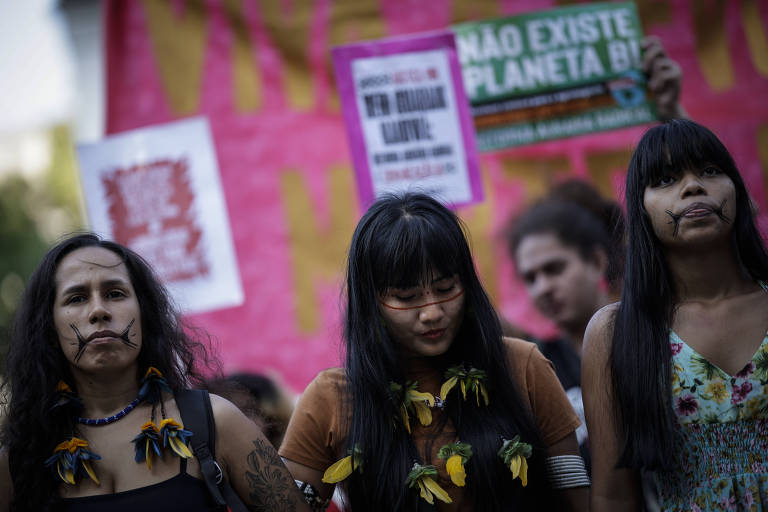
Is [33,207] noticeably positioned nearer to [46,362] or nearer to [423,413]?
[46,362]

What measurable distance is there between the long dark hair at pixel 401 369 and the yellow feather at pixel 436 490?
0.06 meters

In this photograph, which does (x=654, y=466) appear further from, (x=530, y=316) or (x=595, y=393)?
(x=530, y=316)

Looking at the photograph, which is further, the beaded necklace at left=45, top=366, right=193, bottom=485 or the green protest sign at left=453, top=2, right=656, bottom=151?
the green protest sign at left=453, top=2, right=656, bottom=151

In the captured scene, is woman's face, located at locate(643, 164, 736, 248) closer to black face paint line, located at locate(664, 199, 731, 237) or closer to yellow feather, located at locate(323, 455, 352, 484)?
black face paint line, located at locate(664, 199, 731, 237)

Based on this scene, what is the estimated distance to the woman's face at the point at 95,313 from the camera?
221 centimetres

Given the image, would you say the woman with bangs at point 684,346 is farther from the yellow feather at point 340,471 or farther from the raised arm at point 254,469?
the raised arm at point 254,469

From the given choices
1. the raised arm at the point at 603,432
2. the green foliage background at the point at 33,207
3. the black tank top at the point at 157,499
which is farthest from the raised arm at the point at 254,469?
the green foliage background at the point at 33,207

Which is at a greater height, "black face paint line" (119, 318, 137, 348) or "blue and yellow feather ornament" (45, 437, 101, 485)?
"black face paint line" (119, 318, 137, 348)

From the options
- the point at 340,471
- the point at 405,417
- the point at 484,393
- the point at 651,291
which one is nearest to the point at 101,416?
the point at 340,471

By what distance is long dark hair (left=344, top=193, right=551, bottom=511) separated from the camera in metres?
2.20

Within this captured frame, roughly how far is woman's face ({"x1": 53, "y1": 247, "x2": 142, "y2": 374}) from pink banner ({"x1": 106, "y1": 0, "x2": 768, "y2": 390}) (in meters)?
1.84

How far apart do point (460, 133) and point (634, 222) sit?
1345 mm

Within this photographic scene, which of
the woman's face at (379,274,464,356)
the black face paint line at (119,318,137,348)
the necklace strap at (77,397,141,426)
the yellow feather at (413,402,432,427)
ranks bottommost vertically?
the yellow feather at (413,402,432,427)

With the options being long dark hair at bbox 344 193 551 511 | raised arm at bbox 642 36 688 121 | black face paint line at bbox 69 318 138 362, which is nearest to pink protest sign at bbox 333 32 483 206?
raised arm at bbox 642 36 688 121
